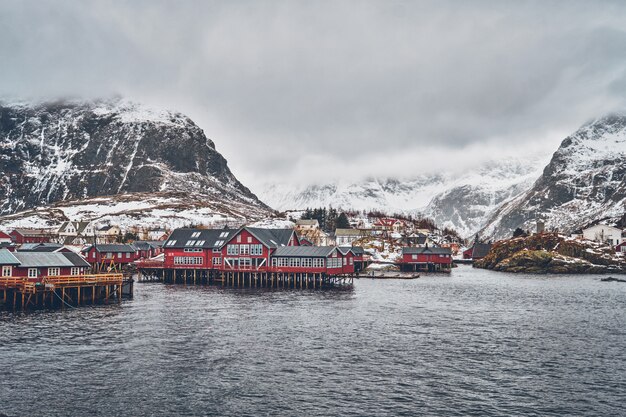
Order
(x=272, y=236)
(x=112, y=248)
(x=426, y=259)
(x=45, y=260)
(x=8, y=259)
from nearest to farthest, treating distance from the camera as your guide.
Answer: (x=8, y=259) → (x=45, y=260) → (x=272, y=236) → (x=112, y=248) → (x=426, y=259)

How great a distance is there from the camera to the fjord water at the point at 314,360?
3462 cm

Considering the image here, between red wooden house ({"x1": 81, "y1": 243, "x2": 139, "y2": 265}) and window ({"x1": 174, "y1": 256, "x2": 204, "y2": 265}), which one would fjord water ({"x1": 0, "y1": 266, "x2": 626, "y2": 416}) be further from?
red wooden house ({"x1": 81, "y1": 243, "x2": 139, "y2": 265})

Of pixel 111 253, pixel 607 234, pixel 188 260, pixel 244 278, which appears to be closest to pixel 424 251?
pixel 244 278

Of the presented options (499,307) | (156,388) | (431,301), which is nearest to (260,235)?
(431,301)

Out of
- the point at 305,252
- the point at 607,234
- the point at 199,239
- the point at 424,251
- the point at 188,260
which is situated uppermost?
the point at 607,234

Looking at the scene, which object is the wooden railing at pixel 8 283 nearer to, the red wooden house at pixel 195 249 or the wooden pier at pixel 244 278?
the wooden pier at pixel 244 278

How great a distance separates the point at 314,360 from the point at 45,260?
51.8 m

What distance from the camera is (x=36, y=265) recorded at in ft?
255

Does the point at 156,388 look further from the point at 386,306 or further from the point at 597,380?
the point at 386,306

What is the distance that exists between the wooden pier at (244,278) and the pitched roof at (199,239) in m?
5.21

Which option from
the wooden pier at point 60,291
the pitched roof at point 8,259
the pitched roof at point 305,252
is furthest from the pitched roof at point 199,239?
the pitched roof at point 8,259

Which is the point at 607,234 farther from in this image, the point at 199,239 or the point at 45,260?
the point at 45,260

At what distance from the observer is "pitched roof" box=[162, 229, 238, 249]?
11862cm

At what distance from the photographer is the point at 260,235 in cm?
11438
